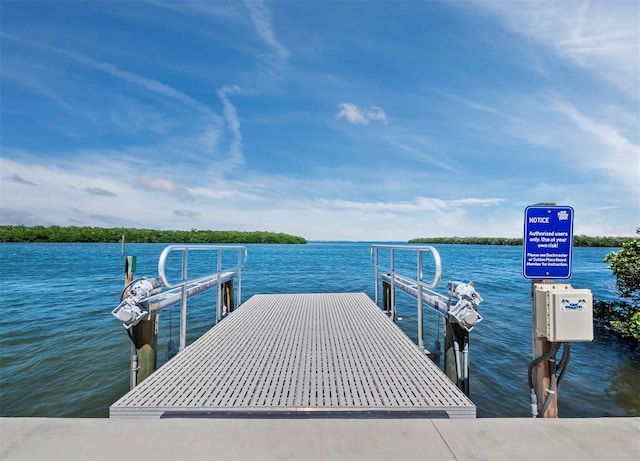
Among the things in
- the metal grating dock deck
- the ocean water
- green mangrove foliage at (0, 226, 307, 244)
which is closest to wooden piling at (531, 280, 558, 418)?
the metal grating dock deck

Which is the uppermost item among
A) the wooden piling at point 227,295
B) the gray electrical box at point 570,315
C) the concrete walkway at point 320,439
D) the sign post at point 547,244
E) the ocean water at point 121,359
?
the sign post at point 547,244

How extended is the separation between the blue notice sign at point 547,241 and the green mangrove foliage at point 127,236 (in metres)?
49.8

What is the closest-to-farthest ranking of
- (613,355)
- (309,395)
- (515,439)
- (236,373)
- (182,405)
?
(515,439), (182,405), (309,395), (236,373), (613,355)

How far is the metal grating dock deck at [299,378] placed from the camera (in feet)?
6.88

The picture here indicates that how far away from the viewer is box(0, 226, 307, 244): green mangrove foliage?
53.0 metres

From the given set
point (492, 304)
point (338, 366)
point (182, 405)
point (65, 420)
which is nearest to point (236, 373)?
point (182, 405)

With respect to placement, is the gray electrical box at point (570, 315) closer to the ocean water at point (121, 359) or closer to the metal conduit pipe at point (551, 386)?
the metal conduit pipe at point (551, 386)

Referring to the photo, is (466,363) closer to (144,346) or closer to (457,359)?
(457,359)

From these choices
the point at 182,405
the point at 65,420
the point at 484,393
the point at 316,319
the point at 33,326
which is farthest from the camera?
the point at 33,326

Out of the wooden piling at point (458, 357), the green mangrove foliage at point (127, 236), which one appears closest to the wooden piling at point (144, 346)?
the wooden piling at point (458, 357)

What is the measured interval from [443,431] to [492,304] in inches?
327

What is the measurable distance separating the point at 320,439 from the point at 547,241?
2.06 m

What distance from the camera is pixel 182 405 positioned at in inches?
83.4

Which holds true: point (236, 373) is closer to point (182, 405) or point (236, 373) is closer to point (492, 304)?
point (182, 405)
